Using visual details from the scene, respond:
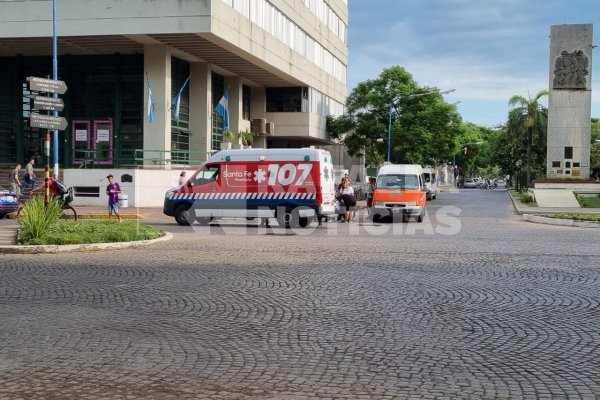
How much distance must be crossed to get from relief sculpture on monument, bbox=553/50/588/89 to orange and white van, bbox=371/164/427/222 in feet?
62.5

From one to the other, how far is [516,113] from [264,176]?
39.2 meters

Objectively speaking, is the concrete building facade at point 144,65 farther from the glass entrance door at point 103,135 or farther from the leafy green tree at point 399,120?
the leafy green tree at point 399,120

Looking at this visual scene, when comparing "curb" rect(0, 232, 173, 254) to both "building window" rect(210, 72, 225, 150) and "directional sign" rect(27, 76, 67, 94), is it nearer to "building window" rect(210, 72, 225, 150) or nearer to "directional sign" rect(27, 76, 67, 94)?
"directional sign" rect(27, 76, 67, 94)

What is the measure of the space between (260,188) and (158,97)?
15.7 m

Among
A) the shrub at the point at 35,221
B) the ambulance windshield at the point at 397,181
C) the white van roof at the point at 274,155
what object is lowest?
the shrub at the point at 35,221

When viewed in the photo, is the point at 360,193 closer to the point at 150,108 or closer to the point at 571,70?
the point at 150,108

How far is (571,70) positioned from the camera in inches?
1549

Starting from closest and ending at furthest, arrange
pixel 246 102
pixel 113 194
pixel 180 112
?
pixel 113 194 → pixel 180 112 → pixel 246 102

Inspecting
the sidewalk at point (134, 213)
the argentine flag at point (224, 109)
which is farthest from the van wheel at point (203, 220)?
the argentine flag at point (224, 109)

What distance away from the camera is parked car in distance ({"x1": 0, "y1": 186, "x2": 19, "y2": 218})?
917 inches

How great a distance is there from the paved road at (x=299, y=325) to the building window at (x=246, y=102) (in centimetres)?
3487

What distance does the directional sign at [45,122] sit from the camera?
15.8 m

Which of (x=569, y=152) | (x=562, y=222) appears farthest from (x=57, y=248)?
(x=569, y=152)

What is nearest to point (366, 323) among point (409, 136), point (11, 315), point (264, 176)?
point (11, 315)
